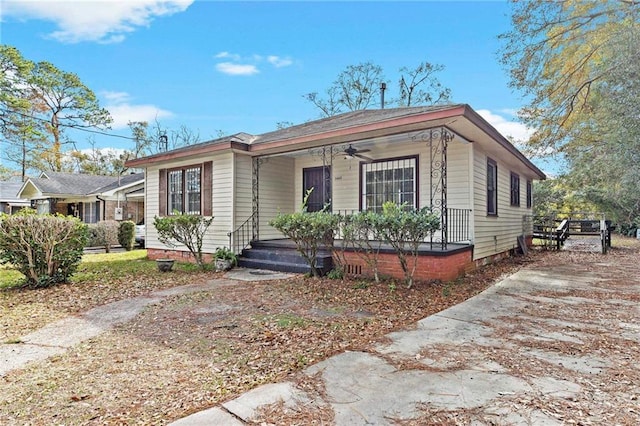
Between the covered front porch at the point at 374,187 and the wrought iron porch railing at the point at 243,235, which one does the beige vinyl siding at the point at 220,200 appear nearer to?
the wrought iron porch railing at the point at 243,235

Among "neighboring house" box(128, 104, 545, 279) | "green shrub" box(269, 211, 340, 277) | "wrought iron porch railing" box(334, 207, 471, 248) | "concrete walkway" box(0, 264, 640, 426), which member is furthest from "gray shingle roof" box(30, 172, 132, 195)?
"wrought iron porch railing" box(334, 207, 471, 248)

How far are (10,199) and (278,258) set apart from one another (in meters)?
23.4

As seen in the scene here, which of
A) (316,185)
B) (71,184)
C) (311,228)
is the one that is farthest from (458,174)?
(71,184)

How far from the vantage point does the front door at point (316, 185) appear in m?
9.49

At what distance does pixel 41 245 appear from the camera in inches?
244

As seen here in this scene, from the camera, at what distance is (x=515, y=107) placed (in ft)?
46.4

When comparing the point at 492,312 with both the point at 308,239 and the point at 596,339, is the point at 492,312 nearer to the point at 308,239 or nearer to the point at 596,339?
the point at 596,339

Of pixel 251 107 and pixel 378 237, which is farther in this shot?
pixel 251 107

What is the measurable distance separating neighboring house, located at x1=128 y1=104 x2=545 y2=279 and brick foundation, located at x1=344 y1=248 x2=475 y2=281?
18mm

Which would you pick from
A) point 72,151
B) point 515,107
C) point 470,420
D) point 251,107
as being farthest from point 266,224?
point 72,151

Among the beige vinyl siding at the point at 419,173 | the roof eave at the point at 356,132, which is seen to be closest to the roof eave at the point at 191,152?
the roof eave at the point at 356,132

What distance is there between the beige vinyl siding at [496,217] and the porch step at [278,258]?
3303 millimetres

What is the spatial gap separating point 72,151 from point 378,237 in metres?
32.8

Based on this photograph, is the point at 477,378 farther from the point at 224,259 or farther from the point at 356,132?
the point at 224,259
